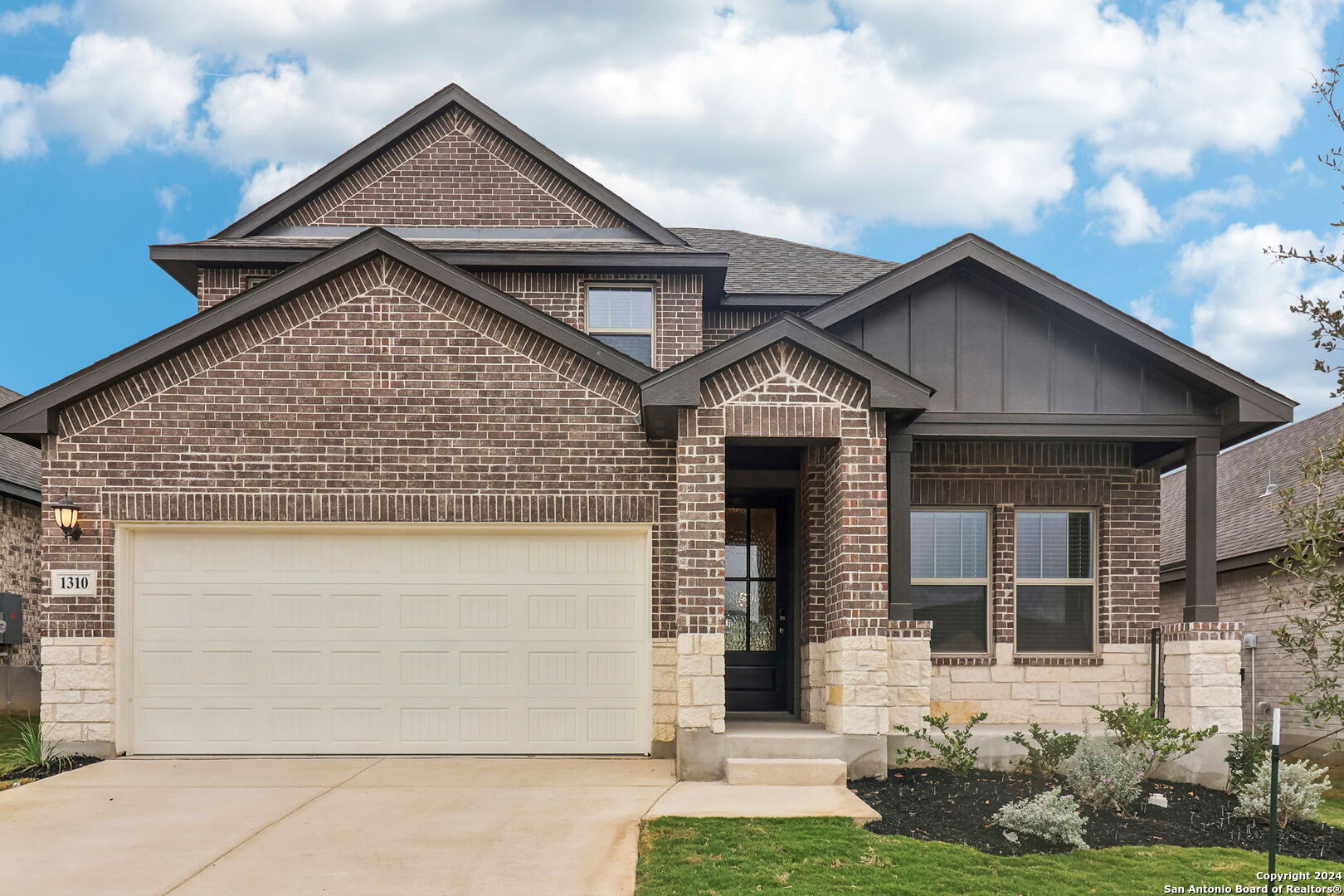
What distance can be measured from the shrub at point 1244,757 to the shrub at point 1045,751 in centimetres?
143

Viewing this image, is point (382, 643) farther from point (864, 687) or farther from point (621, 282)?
point (621, 282)

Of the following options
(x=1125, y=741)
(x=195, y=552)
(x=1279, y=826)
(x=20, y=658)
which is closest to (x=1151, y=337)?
(x=1125, y=741)

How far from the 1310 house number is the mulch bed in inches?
63.3

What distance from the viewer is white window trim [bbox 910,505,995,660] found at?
39.9ft

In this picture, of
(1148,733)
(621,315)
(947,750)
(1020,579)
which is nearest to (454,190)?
(621,315)

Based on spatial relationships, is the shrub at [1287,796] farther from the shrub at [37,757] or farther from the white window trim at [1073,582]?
the shrub at [37,757]

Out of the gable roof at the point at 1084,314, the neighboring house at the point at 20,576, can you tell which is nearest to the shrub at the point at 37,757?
the neighboring house at the point at 20,576

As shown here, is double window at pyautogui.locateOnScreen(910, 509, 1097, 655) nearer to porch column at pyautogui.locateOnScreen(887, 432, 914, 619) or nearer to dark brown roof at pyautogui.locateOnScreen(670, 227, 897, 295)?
porch column at pyautogui.locateOnScreen(887, 432, 914, 619)

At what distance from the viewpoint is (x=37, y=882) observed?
7.02m

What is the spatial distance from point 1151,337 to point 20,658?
16.0 meters

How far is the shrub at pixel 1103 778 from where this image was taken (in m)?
8.88

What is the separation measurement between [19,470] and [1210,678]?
16884mm

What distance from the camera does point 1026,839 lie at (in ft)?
26.1

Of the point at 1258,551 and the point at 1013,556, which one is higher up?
the point at 1013,556
